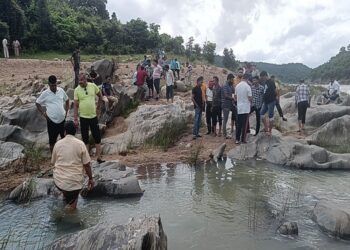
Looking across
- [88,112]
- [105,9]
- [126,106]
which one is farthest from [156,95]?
[105,9]

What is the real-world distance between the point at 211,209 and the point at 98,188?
6.85ft

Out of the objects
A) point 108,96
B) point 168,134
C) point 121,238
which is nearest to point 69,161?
point 121,238

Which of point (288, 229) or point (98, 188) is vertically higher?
point (98, 188)

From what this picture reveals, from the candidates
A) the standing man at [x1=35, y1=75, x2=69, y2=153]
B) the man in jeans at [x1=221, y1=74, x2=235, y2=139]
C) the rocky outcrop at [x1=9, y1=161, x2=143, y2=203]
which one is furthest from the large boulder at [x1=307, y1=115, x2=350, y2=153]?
the standing man at [x1=35, y1=75, x2=69, y2=153]

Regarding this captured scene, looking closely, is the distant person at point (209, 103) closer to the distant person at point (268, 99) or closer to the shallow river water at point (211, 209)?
the distant person at point (268, 99)

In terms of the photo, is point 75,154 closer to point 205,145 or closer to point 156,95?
point 205,145

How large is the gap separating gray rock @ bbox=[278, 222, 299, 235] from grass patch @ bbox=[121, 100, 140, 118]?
948 centimetres

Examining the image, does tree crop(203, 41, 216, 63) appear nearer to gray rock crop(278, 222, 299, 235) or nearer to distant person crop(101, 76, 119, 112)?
distant person crop(101, 76, 119, 112)

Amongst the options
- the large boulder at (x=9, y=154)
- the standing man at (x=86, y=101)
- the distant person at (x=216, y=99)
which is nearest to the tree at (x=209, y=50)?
the distant person at (x=216, y=99)

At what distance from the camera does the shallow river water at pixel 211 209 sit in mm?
5707

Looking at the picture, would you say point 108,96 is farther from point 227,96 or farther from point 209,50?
point 209,50

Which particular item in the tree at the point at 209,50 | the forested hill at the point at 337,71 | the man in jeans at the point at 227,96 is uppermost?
the tree at the point at 209,50

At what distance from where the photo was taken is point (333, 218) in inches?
241

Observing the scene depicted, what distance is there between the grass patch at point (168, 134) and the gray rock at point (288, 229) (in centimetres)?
608
